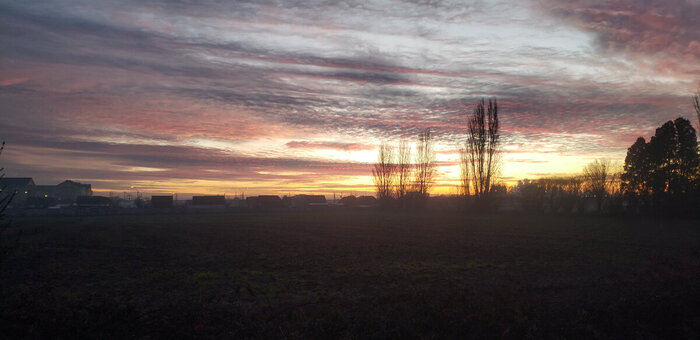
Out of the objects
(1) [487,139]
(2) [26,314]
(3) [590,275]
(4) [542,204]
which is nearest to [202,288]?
(2) [26,314]

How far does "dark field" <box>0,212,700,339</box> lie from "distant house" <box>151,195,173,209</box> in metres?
58.2

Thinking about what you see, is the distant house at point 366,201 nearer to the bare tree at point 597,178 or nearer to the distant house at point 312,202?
the distant house at point 312,202

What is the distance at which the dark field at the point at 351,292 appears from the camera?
7867mm

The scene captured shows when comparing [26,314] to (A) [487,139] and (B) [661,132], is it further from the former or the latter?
(B) [661,132]

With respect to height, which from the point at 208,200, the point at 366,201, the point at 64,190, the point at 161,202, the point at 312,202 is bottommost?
the point at 312,202

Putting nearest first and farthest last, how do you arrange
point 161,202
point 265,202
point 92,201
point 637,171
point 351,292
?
point 351,292
point 637,171
point 92,201
point 161,202
point 265,202

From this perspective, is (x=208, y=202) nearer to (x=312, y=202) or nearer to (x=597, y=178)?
(x=312, y=202)

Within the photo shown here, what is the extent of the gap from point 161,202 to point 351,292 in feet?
245

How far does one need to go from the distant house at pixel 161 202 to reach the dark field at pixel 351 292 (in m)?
58.2

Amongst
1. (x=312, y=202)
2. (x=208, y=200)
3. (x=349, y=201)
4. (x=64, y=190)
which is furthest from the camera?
(x=64, y=190)

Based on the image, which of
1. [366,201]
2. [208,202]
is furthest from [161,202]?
[366,201]

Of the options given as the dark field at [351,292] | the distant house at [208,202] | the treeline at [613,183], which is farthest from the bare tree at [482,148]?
the distant house at [208,202]

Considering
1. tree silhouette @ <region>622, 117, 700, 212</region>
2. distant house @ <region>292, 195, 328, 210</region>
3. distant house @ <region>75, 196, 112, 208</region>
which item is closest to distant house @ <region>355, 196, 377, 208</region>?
distant house @ <region>292, 195, 328, 210</region>

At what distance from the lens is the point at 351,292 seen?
35.6ft
